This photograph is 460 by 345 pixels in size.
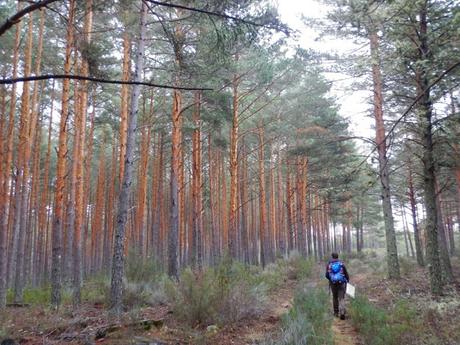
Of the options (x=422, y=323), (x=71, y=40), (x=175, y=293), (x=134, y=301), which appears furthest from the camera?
(x=71, y=40)

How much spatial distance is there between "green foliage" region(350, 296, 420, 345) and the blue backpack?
3.44 ft

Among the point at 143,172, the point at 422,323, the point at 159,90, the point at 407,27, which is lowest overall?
the point at 422,323

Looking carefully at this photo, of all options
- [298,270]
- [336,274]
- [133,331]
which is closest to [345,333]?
[336,274]

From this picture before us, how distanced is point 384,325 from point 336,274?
8.77ft

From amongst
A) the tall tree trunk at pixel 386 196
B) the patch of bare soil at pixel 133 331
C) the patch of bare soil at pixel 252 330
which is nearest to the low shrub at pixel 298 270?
the tall tree trunk at pixel 386 196

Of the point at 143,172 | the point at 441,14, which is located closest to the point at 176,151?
the point at 143,172

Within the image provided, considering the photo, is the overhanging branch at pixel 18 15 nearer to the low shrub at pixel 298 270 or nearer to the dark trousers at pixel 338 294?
the dark trousers at pixel 338 294

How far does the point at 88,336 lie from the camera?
18.0 feet

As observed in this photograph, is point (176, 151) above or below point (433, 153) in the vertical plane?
above

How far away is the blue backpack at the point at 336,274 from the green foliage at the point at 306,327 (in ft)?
2.83

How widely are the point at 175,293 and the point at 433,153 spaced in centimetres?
763

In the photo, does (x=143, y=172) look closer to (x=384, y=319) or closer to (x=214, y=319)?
(x=214, y=319)

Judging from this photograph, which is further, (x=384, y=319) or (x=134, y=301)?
(x=134, y=301)

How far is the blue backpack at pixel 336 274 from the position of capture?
890cm
